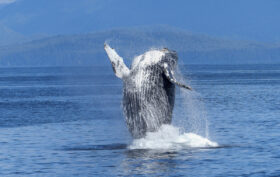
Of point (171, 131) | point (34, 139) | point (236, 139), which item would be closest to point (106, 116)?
point (34, 139)

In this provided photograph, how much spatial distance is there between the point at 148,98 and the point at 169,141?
164 centimetres

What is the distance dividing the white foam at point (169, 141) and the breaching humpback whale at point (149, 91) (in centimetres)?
28

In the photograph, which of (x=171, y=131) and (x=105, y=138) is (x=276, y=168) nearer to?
(x=171, y=131)

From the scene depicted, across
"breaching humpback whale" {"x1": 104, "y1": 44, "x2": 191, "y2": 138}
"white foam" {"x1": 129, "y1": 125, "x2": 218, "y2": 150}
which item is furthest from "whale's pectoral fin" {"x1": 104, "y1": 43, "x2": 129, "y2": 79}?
"white foam" {"x1": 129, "y1": 125, "x2": 218, "y2": 150}

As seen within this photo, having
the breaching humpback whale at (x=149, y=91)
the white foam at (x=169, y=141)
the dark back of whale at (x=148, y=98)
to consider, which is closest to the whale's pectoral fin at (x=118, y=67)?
the breaching humpback whale at (x=149, y=91)

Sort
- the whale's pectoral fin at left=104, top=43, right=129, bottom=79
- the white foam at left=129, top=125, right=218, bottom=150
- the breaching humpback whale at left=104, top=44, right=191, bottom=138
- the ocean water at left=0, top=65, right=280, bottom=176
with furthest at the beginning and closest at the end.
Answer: the white foam at left=129, top=125, right=218, bottom=150 → the whale's pectoral fin at left=104, top=43, right=129, bottom=79 → the breaching humpback whale at left=104, top=44, right=191, bottom=138 → the ocean water at left=0, top=65, right=280, bottom=176

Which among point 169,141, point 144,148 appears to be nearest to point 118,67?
point 144,148

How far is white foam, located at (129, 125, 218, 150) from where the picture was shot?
55.7 ft

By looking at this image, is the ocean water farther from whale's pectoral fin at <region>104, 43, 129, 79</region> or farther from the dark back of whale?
whale's pectoral fin at <region>104, 43, 129, 79</region>

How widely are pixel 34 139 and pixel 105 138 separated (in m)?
2.34

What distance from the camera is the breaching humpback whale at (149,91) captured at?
16359mm

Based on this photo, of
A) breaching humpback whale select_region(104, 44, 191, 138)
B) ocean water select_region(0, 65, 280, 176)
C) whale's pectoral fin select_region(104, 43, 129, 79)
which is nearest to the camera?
ocean water select_region(0, 65, 280, 176)

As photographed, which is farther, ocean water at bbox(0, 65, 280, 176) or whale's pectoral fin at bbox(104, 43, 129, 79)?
whale's pectoral fin at bbox(104, 43, 129, 79)

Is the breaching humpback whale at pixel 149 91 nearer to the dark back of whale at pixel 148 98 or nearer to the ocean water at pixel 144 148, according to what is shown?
the dark back of whale at pixel 148 98
